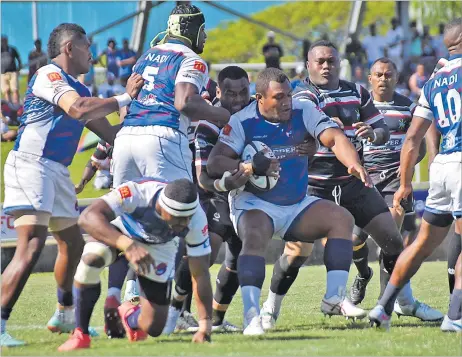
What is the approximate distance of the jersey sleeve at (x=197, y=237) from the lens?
25.3ft

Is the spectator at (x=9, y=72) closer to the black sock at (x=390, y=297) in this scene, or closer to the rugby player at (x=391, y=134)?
the rugby player at (x=391, y=134)

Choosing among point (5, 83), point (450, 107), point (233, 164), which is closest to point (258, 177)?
point (233, 164)

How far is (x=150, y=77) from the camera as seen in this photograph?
8617 mm

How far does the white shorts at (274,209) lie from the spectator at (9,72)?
1262 cm

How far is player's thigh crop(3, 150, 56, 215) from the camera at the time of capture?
27.2 ft

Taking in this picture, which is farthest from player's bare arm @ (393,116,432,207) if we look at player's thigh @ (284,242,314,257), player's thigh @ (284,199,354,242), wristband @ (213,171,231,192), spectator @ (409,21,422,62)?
spectator @ (409,21,422,62)

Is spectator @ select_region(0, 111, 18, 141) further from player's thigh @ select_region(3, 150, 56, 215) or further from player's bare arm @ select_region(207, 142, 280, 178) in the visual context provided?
player's bare arm @ select_region(207, 142, 280, 178)

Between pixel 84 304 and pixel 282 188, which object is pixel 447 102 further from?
pixel 84 304

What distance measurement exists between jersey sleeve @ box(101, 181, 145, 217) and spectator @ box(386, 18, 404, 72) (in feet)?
61.8

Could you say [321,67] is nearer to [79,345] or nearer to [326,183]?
[326,183]

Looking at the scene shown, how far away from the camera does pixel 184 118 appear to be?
28.0 feet

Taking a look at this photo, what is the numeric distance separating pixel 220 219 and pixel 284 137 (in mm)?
983

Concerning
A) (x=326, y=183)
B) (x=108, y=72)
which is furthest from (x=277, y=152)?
(x=108, y=72)

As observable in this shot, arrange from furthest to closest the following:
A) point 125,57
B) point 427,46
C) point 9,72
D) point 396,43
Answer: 1. point 427,46
2. point 396,43
3. point 125,57
4. point 9,72
